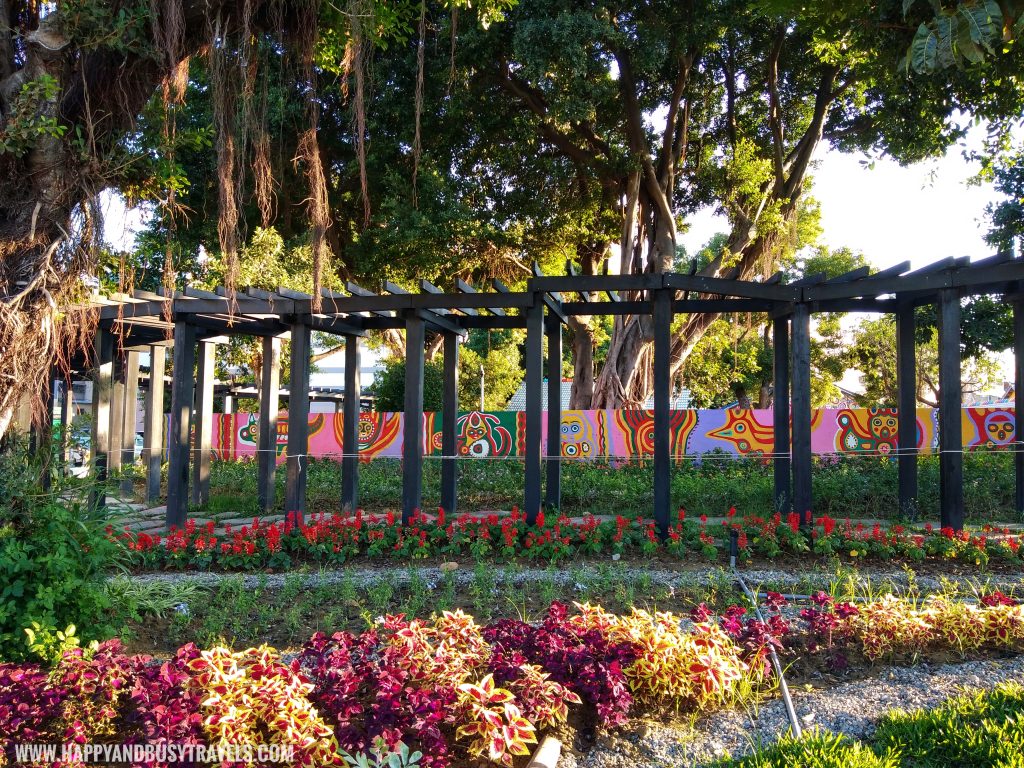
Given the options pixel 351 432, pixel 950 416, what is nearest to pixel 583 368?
pixel 351 432

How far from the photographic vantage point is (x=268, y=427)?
1088cm

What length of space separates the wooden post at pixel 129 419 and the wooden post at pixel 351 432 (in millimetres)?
4445

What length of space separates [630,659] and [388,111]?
36.1ft

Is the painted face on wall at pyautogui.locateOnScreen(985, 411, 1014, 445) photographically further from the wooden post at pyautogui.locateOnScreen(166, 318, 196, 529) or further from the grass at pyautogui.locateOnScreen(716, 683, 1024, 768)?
the wooden post at pyautogui.locateOnScreen(166, 318, 196, 529)

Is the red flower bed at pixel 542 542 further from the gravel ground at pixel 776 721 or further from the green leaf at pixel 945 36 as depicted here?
the green leaf at pixel 945 36

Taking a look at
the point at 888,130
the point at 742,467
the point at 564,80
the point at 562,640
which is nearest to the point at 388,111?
the point at 564,80

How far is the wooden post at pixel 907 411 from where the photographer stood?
8.87 m

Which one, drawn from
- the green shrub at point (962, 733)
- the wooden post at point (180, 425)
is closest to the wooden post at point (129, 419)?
the wooden post at point (180, 425)

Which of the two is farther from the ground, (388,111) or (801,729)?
(388,111)

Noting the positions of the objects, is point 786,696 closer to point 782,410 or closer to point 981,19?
point 981,19

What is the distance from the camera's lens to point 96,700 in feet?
10.6

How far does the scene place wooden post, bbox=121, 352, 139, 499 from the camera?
1262 centimetres

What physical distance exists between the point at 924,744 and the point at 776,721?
0.60 m

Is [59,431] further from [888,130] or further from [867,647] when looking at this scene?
[888,130]
